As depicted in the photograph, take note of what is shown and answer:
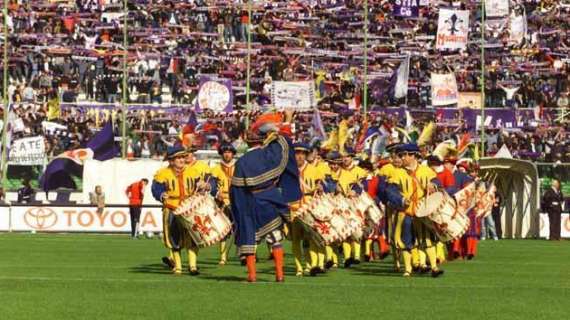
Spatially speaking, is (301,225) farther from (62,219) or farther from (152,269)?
(62,219)

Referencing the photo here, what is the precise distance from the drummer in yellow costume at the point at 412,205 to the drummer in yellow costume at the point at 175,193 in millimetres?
3339

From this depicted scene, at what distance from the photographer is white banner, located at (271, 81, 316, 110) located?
5372 cm

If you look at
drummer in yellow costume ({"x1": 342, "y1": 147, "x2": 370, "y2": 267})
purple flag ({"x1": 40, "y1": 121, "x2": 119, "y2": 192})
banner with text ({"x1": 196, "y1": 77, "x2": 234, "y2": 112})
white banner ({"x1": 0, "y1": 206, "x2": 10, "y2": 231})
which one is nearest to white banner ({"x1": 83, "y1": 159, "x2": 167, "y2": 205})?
purple flag ({"x1": 40, "y1": 121, "x2": 119, "y2": 192})

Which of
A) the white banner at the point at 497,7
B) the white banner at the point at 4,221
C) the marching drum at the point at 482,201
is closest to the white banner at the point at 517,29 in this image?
Answer: the white banner at the point at 497,7

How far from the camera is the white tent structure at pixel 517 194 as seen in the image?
45281mm

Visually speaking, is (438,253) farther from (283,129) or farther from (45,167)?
(45,167)

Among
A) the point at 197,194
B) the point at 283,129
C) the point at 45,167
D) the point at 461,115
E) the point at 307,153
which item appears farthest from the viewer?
the point at 461,115

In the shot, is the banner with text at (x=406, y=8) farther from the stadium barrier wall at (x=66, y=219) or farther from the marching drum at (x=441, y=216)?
the marching drum at (x=441, y=216)

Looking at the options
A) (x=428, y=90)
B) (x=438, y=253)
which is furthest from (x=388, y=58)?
(x=438, y=253)

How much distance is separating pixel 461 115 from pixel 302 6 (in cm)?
1069

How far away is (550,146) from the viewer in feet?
172

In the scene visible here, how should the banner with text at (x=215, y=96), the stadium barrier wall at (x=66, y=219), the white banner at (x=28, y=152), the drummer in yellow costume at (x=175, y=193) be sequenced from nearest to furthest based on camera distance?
the drummer in yellow costume at (x=175, y=193)
the stadium barrier wall at (x=66, y=219)
the white banner at (x=28, y=152)
the banner with text at (x=215, y=96)

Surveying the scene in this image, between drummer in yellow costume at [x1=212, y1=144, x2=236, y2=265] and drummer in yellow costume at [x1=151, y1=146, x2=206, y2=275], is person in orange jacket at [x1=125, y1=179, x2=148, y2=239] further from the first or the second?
drummer in yellow costume at [x1=151, y1=146, x2=206, y2=275]

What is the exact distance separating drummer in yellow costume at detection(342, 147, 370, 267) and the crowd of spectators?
23712 mm
